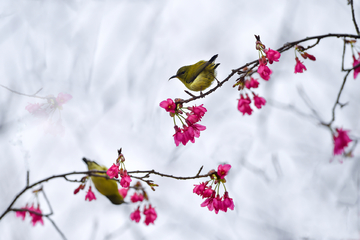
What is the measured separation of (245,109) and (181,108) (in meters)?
0.22

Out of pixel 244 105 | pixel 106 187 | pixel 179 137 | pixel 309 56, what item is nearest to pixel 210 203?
pixel 179 137

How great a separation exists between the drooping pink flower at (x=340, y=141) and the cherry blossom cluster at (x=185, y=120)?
1.28ft

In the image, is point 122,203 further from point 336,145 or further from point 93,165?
point 336,145

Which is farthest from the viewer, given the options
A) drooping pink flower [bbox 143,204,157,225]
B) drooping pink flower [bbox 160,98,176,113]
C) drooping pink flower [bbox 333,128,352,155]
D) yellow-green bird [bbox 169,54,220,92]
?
drooping pink flower [bbox 143,204,157,225]

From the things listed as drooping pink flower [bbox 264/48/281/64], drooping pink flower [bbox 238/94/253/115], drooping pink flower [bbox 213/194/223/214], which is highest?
drooping pink flower [bbox 264/48/281/64]

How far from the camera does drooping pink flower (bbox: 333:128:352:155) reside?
625 millimetres

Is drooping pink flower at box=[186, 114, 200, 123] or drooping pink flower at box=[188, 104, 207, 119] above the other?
drooping pink flower at box=[188, 104, 207, 119]

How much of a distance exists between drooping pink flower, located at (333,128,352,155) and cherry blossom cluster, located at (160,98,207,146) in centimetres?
39

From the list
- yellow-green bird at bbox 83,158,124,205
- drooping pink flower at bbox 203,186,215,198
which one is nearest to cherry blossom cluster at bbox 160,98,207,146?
drooping pink flower at bbox 203,186,215,198

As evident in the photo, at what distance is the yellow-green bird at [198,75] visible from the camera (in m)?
1.09

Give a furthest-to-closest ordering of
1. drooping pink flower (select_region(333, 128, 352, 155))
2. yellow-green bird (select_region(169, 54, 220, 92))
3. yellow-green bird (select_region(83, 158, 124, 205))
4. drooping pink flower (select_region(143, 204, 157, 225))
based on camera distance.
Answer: yellow-green bird (select_region(83, 158, 124, 205))
drooping pink flower (select_region(143, 204, 157, 225))
yellow-green bird (select_region(169, 54, 220, 92))
drooping pink flower (select_region(333, 128, 352, 155))

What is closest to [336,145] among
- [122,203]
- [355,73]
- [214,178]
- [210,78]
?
[355,73]

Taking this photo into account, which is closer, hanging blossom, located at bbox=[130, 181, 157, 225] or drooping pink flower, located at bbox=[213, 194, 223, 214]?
drooping pink flower, located at bbox=[213, 194, 223, 214]

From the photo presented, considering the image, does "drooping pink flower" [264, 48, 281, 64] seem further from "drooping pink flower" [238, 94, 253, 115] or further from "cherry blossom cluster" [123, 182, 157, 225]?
"cherry blossom cluster" [123, 182, 157, 225]
